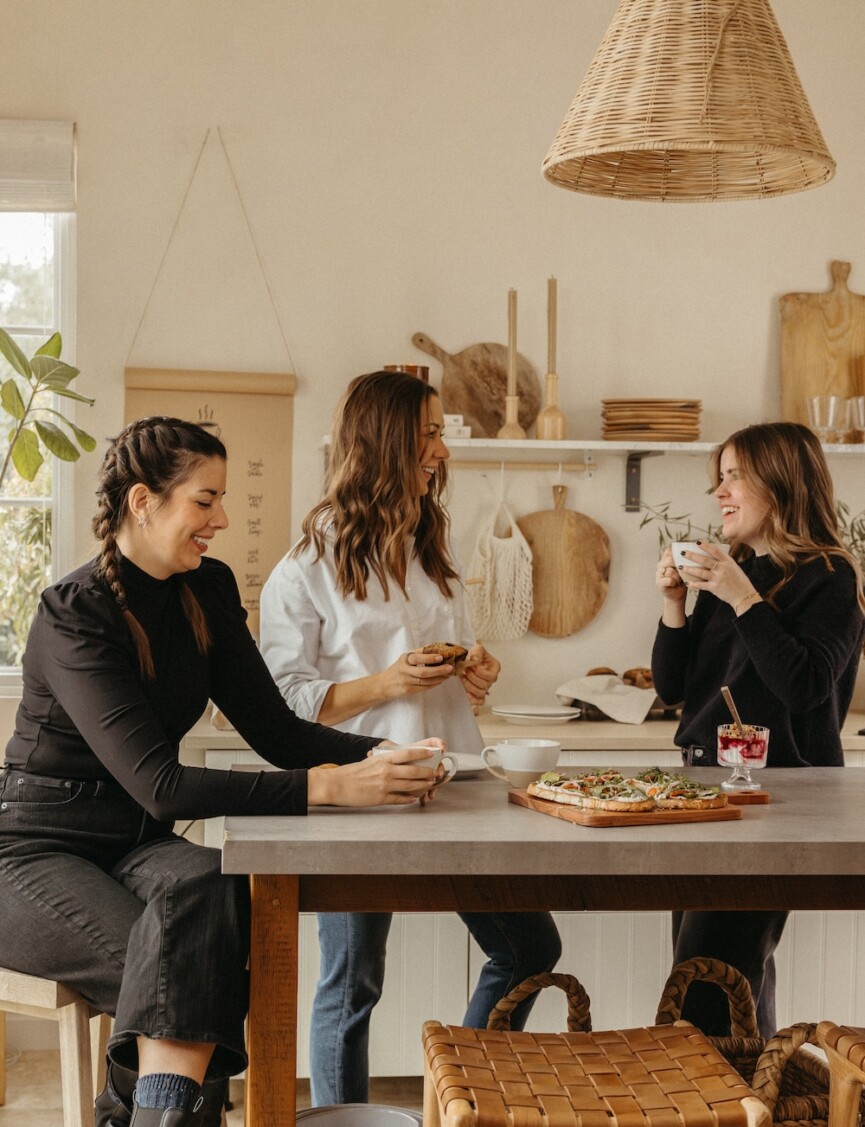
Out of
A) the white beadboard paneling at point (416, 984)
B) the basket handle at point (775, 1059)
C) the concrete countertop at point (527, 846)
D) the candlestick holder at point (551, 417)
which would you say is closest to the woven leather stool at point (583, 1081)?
the basket handle at point (775, 1059)

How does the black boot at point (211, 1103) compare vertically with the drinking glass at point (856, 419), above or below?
below

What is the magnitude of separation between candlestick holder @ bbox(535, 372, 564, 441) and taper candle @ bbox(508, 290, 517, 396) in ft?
0.34

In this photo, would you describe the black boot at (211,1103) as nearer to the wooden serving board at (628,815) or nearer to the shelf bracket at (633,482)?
the wooden serving board at (628,815)

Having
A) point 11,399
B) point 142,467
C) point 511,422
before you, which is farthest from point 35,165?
Result: point 142,467

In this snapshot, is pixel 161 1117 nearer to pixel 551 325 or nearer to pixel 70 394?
pixel 70 394

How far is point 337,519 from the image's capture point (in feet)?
7.89

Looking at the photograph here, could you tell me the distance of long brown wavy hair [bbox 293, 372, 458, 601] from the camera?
94.3 inches

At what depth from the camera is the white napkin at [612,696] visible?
3.41 metres

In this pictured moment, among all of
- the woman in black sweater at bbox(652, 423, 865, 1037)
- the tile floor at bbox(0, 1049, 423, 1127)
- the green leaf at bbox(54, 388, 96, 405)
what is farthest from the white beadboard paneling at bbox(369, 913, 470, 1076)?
the green leaf at bbox(54, 388, 96, 405)

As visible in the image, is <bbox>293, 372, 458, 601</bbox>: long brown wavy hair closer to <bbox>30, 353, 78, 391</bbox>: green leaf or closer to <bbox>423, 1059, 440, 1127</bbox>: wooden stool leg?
<bbox>423, 1059, 440, 1127</bbox>: wooden stool leg

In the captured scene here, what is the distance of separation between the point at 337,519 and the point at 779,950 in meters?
1.62

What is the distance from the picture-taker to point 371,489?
2.41m

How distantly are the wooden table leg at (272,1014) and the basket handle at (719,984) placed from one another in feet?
1.82

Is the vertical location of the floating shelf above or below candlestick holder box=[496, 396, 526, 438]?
below
